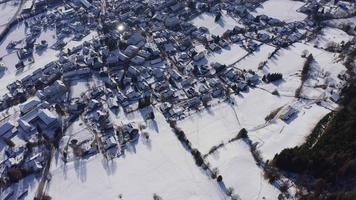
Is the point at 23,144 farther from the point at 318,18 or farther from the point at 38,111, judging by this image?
the point at 318,18

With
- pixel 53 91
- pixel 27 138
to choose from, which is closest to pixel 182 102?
pixel 53 91

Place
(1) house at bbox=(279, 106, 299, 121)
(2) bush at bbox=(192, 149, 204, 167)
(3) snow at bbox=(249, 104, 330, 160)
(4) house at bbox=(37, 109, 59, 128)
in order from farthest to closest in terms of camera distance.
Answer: (4) house at bbox=(37, 109, 59, 128)
(1) house at bbox=(279, 106, 299, 121)
(3) snow at bbox=(249, 104, 330, 160)
(2) bush at bbox=(192, 149, 204, 167)

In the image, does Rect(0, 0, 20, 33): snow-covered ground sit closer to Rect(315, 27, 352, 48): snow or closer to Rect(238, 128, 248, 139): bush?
Rect(238, 128, 248, 139): bush

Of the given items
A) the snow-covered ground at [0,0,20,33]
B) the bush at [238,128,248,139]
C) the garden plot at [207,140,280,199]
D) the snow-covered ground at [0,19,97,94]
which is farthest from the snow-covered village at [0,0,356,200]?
the snow-covered ground at [0,0,20,33]

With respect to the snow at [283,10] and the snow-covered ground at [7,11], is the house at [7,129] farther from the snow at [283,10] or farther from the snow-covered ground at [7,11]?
the snow at [283,10]

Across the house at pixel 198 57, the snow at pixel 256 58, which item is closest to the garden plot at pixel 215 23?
the house at pixel 198 57

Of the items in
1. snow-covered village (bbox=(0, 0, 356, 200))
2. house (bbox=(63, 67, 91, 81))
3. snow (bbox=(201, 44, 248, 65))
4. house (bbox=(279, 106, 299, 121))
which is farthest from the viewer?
snow (bbox=(201, 44, 248, 65))

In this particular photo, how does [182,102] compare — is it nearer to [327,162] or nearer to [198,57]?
[198,57]
